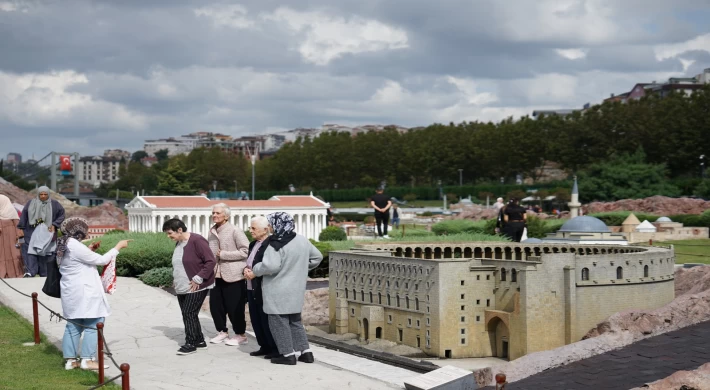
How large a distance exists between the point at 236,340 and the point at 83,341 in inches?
107

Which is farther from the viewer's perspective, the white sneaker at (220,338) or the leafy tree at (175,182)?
the leafy tree at (175,182)

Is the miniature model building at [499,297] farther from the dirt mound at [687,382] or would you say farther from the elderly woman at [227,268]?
the elderly woman at [227,268]

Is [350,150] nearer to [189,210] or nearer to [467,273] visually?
[189,210]

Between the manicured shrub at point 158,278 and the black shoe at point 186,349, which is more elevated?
the black shoe at point 186,349

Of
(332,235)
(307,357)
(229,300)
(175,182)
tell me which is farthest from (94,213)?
(175,182)

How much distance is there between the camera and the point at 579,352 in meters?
20.0

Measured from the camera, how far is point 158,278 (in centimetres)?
2458

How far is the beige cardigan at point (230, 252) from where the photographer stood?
1323cm

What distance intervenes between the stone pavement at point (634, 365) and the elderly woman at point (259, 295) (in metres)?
6.41

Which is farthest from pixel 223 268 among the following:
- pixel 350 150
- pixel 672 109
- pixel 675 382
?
pixel 350 150

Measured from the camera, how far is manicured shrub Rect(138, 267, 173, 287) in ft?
80.3

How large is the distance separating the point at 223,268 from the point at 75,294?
248 centimetres

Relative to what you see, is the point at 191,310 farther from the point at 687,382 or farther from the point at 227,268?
the point at 687,382

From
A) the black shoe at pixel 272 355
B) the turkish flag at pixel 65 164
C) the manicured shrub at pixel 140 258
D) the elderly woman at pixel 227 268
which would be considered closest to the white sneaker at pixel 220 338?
the elderly woman at pixel 227 268
